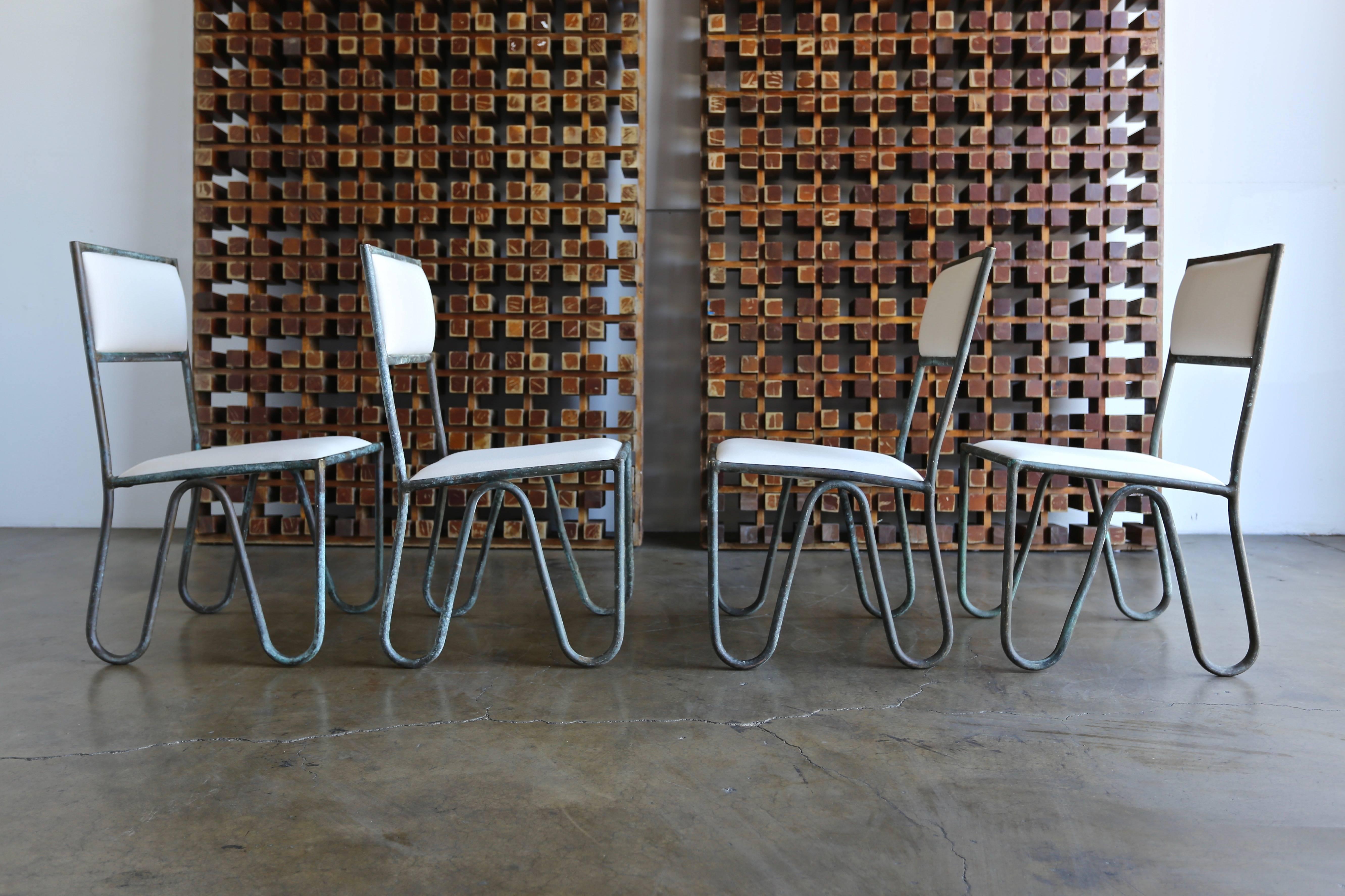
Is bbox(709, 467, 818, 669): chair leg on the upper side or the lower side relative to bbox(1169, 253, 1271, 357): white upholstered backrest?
lower

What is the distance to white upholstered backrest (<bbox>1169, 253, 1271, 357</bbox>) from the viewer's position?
1.81m

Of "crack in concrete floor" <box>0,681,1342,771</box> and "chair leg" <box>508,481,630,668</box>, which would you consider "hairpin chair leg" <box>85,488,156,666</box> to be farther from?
"chair leg" <box>508,481,630,668</box>

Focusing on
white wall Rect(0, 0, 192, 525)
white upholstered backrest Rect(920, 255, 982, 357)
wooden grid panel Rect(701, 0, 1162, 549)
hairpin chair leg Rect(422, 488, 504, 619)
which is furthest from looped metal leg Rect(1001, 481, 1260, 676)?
white wall Rect(0, 0, 192, 525)

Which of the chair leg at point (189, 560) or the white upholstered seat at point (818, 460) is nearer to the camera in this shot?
the white upholstered seat at point (818, 460)

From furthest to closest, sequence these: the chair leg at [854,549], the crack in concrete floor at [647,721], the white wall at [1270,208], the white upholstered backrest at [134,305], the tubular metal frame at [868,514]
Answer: the white wall at [1270,208] < the chair leg at [854,549] < the white upholstered backrest at [134,305] < the tubular metal frame at [868,514] < the crack in concrete floor at [647,721]

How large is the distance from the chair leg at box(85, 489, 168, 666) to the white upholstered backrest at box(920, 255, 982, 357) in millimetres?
1852

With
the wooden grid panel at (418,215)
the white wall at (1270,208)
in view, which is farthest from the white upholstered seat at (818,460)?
the white wall at (1270,208)

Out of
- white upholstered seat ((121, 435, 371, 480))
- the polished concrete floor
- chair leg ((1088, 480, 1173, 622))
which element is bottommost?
the polished concrete floor

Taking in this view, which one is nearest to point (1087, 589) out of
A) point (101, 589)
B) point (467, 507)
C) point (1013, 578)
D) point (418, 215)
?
point (1013, 578)

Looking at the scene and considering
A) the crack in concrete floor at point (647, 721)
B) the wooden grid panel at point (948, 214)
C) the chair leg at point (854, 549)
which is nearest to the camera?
the crack in concrete floor at point (647, 721)

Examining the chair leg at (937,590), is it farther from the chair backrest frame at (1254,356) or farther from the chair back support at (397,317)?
the chair back support at (397,317)

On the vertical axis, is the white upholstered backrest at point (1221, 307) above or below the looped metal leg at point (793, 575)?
above

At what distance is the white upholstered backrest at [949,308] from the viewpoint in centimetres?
189

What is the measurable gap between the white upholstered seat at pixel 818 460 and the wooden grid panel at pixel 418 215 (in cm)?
116
